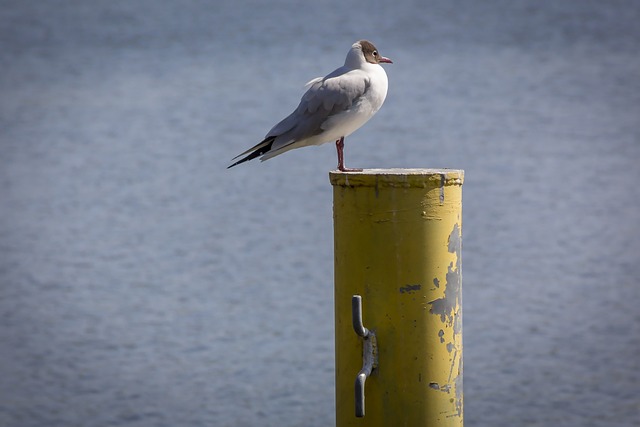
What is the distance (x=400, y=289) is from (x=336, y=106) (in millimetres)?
1444

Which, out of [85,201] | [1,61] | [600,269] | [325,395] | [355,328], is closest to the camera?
[355,328]

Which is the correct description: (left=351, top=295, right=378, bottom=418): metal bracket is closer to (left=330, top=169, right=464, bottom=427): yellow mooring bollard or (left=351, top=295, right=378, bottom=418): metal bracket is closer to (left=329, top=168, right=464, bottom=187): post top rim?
(left=330, top=169, right=464, bottom=427): yellow mooring bollard

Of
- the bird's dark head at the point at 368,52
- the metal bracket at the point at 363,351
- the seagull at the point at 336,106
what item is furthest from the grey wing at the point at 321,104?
the metal bracket at the point at 363,351

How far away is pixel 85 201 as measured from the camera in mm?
13109

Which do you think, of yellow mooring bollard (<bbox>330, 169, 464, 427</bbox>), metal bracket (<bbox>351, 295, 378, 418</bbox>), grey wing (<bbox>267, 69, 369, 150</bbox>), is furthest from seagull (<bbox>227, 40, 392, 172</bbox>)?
metal bracket (<bbox>351, 295, 378, 418</bbox>)

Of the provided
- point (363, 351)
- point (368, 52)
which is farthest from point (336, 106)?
point (363, 351)

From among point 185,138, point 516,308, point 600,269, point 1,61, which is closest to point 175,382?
point 516,308

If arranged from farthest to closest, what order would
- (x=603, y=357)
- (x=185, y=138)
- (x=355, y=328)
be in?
(x=185, y=138), (x=603, y=357), (x=355, y=328)

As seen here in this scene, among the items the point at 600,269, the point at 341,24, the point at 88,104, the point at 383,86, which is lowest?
the point at 600,269

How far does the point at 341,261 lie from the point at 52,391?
439 centimetres

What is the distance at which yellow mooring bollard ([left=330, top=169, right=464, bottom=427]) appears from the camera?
3.45 metres

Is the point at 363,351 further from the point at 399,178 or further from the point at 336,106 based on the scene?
the point at 336,106

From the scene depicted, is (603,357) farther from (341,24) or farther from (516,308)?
(341,24)

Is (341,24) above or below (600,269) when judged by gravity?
above
